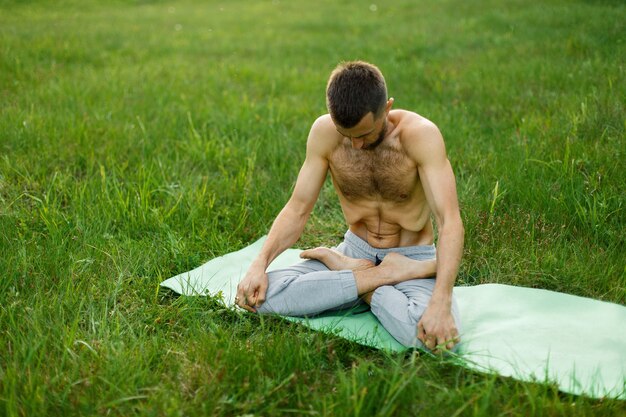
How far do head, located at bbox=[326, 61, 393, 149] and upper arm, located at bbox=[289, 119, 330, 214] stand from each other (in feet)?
1.14

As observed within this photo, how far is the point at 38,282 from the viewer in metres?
3.34

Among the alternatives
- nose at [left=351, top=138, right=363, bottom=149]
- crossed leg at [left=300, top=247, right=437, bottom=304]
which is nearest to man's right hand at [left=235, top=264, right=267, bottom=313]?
crossed leg at [left=300, top=247, right=437, bottom=304]

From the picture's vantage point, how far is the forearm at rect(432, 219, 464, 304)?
292 cm

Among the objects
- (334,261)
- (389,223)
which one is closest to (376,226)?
(389,223)

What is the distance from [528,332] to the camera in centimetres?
306

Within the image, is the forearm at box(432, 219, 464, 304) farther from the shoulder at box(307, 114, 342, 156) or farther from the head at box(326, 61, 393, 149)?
the shoulder at box(307, 114, 342, 156)

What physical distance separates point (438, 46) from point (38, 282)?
670 cm

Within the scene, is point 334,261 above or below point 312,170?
below

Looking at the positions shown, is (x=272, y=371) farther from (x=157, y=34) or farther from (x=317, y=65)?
(x=157, y=34)

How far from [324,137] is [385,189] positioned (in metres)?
0.41

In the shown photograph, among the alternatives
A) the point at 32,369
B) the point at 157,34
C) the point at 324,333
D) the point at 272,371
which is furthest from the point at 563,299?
the point at 157,34

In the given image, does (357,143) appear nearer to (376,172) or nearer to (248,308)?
(376,172)

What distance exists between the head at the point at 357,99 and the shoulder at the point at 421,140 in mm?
200

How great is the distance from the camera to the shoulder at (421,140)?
3.11 metres
